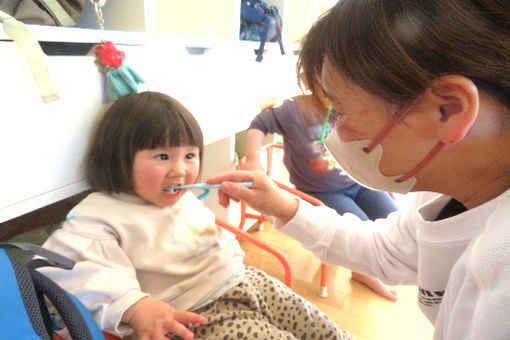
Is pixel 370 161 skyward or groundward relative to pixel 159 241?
skyward

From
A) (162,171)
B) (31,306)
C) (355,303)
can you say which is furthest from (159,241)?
(355,303)

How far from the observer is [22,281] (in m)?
0.41

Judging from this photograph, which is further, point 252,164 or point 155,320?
point 252,164

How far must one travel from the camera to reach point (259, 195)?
0.69 meters

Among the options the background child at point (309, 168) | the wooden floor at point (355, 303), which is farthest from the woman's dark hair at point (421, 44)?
the wooden floor at point (355, 303)

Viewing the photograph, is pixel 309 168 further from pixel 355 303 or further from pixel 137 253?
pixel 137 253

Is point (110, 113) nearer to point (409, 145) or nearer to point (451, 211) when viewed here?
point (409, 145)

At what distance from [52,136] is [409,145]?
0.62 m

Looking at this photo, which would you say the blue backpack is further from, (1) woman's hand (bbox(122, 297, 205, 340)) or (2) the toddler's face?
(2) the toddler's face

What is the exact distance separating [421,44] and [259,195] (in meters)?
0.41

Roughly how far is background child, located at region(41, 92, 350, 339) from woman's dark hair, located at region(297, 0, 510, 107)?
0.45 metres

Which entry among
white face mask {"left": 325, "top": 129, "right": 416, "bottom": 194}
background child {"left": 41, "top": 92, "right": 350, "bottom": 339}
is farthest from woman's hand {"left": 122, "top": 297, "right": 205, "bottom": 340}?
white face mask {"left": 325, "top": 129, "right": 416, "bottom": 194}

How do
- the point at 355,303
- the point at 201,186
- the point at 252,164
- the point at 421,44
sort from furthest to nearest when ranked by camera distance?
1. the point at 355,303
2. the point at 252,164
3. the point at 201,186
4. the point at 421,44

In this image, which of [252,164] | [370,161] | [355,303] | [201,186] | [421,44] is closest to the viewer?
[421,44]
